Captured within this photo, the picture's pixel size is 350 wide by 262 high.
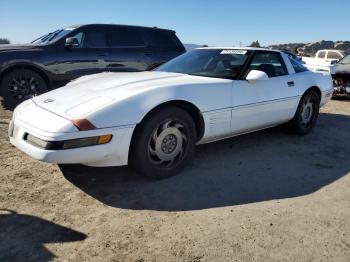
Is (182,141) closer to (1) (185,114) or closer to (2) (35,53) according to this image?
(1) (185,114)

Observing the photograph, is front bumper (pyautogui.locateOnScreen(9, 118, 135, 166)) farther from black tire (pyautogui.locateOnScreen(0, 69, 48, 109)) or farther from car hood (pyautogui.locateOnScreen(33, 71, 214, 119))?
black tire (pyautogui.locateOnScreen(0, 69, 48, 109))

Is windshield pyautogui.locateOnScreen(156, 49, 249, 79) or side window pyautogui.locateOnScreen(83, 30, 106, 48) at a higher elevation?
side window pyautogui.locateOnScreen(83, 30, 106, 48)

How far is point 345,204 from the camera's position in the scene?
131 inches

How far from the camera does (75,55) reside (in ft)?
23.6

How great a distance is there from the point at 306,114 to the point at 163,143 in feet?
9.55

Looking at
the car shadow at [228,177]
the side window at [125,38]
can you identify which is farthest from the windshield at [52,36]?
the car shadow at [228,177]

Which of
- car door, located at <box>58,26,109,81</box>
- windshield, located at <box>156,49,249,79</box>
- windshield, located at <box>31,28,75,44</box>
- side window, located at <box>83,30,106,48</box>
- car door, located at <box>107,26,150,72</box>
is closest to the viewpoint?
windshield, located at <box>156,49,249,79</box>

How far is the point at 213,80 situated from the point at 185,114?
24.1 inches

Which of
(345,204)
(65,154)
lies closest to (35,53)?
(65,154)

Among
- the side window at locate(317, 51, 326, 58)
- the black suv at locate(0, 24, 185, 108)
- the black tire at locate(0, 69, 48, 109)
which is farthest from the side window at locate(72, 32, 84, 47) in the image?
the side window at locate(317, 51, 326, 58)

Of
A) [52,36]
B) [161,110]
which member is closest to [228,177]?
[161,110]

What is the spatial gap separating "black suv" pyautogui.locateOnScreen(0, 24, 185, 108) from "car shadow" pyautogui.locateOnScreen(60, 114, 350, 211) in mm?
3521

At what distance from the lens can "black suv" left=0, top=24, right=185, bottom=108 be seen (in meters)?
6.77

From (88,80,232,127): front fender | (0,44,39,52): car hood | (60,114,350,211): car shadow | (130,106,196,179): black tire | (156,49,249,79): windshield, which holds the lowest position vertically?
(60,114,350,211): car shadow
